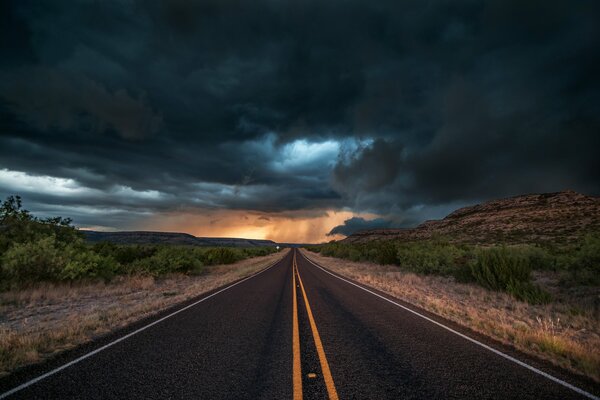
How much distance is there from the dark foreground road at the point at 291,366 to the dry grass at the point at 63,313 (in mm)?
1043

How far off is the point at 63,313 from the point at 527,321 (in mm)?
15610

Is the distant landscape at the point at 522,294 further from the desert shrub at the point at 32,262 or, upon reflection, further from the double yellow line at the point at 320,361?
the desert shrub at the point at 32,262

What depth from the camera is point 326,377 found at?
4840mm

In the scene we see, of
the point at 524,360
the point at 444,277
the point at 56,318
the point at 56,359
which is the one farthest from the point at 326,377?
the point at 444,277

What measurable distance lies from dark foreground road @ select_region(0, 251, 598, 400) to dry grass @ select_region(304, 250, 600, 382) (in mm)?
1032

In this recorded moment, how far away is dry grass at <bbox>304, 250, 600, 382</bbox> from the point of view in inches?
237

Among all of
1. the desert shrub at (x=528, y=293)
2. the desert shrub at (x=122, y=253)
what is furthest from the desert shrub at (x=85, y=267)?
the desert shrub at (x=528, y=293)

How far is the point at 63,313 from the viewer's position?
417 inches

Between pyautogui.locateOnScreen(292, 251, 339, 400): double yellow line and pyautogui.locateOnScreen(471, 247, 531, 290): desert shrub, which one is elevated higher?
pyautogui.locateOnScreen(471, 247, 531, 290): desert shrub

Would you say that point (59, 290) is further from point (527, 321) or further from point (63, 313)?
point (527, 321)

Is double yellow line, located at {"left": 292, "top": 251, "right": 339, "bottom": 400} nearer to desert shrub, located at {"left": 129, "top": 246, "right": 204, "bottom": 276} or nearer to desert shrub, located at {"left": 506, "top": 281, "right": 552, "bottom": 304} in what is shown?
desert shrub, located at {"left": 506, "top": 281, "right": 552, "bottom": 304}

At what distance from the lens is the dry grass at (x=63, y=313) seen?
20.6ft

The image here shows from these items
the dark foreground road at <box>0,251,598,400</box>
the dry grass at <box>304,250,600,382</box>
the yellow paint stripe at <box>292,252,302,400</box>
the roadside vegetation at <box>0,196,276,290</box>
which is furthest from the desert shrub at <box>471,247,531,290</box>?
the roadside vegetation at <box>0,196,276,290</box>

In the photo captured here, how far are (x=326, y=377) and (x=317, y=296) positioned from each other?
29.2 ft
